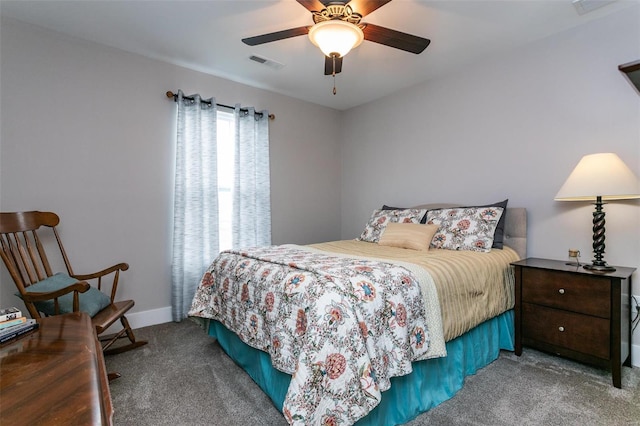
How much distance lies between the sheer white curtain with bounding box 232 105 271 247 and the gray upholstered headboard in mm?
2376

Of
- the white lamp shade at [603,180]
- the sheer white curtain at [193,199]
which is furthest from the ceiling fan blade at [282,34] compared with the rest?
the white lamp shade at [603,180]

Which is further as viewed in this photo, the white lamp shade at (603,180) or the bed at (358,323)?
the white lamp shade at (603,180)

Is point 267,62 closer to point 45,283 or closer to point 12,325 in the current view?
point 45,283

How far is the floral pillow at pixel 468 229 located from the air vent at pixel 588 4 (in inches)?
57.9

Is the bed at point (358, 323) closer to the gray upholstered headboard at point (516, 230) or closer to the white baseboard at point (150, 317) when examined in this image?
the gray upholstered headboard at point (516, 230)

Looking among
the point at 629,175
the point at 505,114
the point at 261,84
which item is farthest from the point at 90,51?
the point at 629,175

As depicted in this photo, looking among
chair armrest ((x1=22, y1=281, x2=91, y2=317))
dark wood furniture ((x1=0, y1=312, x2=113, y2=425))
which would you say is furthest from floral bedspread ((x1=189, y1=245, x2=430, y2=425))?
chair armrest ((x1=22, y1=281, x2=91, y2=317))

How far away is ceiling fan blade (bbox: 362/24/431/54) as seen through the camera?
75.7 inches

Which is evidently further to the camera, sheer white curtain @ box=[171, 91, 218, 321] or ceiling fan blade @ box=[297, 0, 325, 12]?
sheer white curtain @ box=[171, 91, 218, 321]

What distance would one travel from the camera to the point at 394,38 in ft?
6.56

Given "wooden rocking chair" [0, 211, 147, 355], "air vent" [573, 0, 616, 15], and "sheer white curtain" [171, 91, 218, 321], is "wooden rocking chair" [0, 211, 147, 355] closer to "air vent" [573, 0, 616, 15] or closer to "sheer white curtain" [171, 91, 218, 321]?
"sheer white curtain" [171, 91, 218, 321]

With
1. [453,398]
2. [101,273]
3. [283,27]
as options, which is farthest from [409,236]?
[101,273]

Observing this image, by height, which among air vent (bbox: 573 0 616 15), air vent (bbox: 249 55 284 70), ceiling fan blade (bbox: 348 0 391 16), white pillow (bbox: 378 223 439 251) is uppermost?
air vent (bbox: 249 55 284 70)

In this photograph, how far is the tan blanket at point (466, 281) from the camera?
6.21ft
